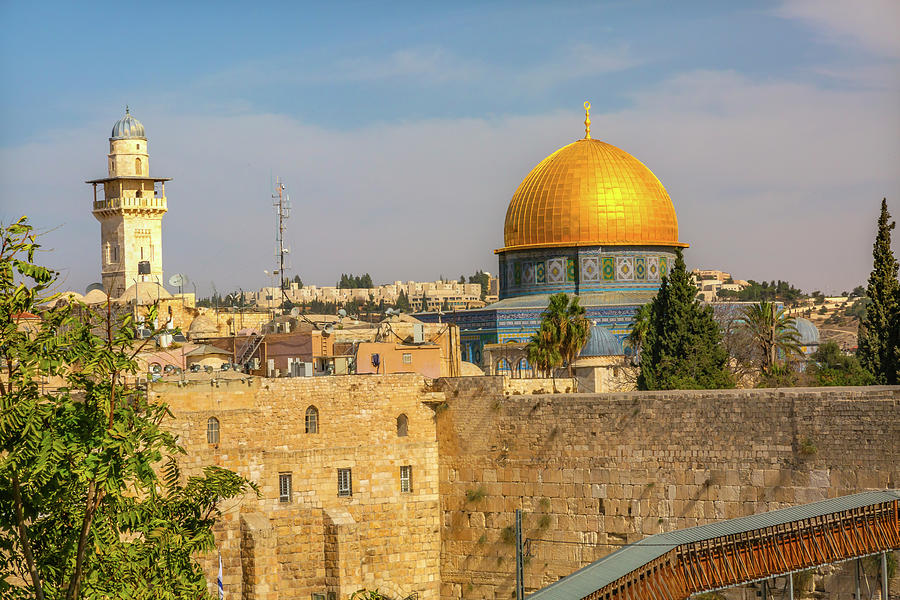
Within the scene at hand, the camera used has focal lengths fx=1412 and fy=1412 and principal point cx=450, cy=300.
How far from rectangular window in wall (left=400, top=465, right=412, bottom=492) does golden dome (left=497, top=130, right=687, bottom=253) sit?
1986 cm

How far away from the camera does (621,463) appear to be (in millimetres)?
23453

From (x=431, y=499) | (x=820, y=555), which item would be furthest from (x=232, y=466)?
(x=820, y=555)

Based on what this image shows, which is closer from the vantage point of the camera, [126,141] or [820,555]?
[820,555]

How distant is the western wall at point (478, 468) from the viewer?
21891 mm

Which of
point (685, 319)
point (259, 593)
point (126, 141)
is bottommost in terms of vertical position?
point (259, 593)

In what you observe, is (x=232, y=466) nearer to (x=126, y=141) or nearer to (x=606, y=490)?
(x=606, y=490)

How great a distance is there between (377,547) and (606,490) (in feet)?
13.7

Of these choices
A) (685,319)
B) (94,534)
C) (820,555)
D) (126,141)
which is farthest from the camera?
(126,141)

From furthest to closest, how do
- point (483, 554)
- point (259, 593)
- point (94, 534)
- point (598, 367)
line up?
point (598, 367)
point (483, 554)
point (259, 593)
point (94, 534)

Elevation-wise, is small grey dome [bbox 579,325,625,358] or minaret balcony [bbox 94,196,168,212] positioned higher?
minaret balcony [bbox 94,196,168,212]

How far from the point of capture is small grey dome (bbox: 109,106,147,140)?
45125mm

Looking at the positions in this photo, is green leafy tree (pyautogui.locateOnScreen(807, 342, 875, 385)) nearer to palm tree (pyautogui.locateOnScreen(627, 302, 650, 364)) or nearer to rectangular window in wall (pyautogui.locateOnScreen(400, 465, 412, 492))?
palm tree (pyautogui.locateOnScreen(627, 302, 650, 364))

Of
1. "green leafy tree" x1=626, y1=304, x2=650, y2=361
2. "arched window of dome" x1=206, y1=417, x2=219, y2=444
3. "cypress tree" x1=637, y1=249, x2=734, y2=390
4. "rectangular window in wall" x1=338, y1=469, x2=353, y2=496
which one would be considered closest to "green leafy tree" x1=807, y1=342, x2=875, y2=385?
"cypress tree" x1=637, y1=249, x2=734, y2=390

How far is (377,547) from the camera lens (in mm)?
24656
